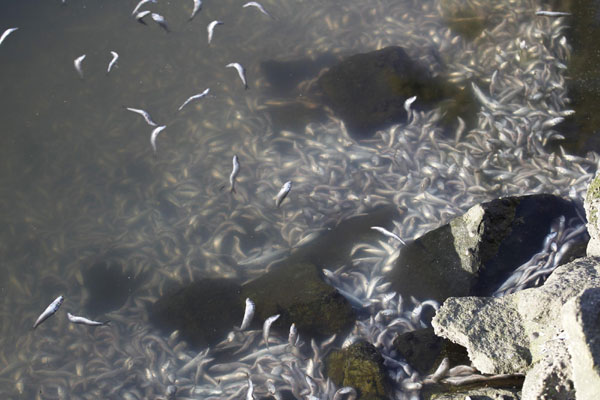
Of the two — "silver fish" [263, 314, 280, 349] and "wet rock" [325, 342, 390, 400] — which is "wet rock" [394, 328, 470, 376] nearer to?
"wet rock" [325, 342, 390, 400]

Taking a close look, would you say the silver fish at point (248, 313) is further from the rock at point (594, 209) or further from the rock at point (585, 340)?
the rock at point (594, 209)

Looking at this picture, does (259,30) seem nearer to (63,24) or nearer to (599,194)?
(63,24)

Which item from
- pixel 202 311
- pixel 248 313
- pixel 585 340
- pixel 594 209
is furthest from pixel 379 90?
pixel 585 340

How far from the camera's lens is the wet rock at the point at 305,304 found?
201 inches

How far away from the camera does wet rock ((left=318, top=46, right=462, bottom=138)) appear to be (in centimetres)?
718

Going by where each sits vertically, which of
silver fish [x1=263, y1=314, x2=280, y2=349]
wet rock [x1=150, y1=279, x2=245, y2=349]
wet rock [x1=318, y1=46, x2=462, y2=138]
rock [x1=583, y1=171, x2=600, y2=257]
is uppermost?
rock [x1=583, y1=171, x2=600, y2=257]

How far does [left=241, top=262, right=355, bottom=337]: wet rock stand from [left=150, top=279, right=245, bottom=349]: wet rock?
347mm

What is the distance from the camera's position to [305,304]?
5109 millimetres

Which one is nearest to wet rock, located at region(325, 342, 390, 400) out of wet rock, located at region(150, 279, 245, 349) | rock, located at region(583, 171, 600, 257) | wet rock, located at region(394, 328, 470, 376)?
wet rock, located at region(394, 328, 470, 376)

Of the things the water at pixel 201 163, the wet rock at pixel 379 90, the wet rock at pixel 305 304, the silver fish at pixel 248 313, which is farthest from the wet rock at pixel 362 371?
the wet rock at pixel 379 90

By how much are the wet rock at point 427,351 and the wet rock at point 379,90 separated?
3.59 meters

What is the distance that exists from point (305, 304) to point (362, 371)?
1.07 meters

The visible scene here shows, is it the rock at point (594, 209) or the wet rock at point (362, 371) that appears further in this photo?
the wet rock at point (362, 371)

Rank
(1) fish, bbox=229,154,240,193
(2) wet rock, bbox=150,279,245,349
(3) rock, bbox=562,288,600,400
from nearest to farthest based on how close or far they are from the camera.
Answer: (3) rock, bbox=562,288,600,400
(2) wet rock, bbox=150,279,245,349
(1) fish, bbox=229,154,240,193
